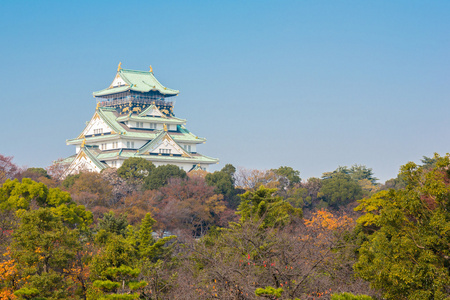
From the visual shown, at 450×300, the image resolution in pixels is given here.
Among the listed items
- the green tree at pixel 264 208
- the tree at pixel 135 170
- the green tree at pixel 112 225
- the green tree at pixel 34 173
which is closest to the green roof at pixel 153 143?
the tree at pixel 135 170

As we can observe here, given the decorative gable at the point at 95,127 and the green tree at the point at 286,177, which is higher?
the decorative gable at the point at 95,127

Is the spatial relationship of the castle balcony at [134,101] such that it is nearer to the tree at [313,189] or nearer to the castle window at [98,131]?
the castle window at [98,131]

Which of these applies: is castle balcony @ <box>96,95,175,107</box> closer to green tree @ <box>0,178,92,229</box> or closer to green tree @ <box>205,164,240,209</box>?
green tree @ <box>205,164,240,209</box>

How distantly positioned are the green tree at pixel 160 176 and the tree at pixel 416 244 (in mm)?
33466

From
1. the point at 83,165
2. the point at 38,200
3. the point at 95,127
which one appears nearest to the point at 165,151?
the point at 83,165

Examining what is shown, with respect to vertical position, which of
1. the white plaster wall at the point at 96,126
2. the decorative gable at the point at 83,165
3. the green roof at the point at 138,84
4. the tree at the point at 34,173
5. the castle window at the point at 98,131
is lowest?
the tree at the point at 34,173

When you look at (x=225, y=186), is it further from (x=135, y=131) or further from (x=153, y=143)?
(x=135, y=131)

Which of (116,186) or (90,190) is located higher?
(116,186)

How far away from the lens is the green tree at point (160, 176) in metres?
50.4

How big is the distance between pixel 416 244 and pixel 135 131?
4998 cm

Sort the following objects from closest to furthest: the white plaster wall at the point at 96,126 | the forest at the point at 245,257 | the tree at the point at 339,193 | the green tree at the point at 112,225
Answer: the forest at the point at 245,257, the green tree at the point at 112,225, the tree at the point at 339,193, the white plaster wall at the point at 96,126

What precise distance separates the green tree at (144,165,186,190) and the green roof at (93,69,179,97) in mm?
18040

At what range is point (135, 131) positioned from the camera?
64688 mm

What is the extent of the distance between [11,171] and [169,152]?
1776 centimetres
